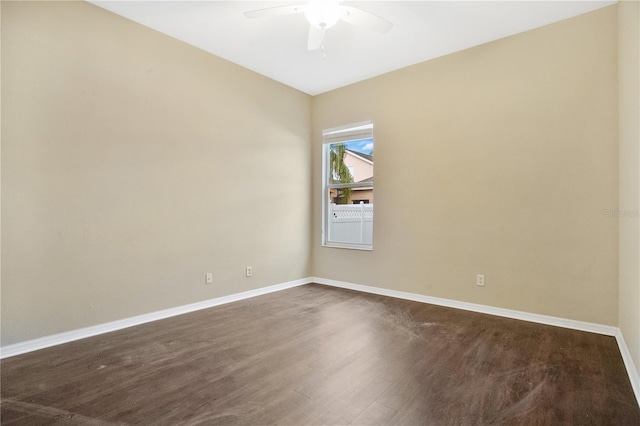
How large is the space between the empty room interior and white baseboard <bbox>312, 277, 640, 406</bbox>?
0.02 meters

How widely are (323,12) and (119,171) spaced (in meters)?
2.25

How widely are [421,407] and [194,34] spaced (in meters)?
3.71

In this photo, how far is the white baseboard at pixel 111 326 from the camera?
2.28 meters

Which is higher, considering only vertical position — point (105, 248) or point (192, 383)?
point (105, 248)

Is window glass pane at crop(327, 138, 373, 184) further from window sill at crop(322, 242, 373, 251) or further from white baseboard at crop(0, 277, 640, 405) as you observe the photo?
white baseboard at crop(0, 277, 640, 405)

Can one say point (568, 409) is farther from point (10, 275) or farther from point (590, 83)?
point (10, 275)

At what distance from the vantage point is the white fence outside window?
→ 4281 mm

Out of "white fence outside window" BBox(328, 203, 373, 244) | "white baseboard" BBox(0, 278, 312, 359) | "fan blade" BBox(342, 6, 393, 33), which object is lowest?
"white baseboard" BBox(0, 278, 312, 359)

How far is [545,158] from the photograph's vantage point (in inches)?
115

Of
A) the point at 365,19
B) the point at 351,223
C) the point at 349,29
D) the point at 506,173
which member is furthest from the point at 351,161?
the point at 365,19

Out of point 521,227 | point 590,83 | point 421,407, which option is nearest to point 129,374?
point 421,407

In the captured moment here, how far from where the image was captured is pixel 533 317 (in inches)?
117

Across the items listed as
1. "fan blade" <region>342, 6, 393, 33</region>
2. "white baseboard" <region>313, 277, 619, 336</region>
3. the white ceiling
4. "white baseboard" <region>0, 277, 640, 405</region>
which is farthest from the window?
"fan blade" <region>342, 6, 393, 33</region>

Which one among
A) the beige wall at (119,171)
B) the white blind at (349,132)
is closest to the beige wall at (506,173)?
the white blind at (349,132)
